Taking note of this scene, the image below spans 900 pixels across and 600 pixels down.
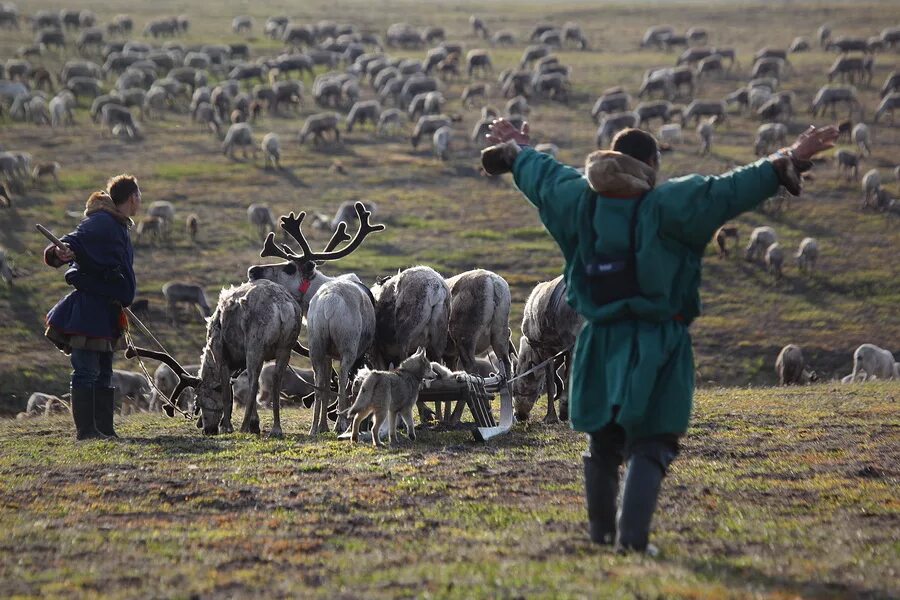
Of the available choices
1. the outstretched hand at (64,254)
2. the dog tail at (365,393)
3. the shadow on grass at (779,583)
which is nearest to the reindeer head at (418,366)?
the dog tail at (365,393)

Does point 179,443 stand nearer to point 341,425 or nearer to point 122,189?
point 341,425

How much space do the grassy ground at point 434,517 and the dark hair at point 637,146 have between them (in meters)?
2.05

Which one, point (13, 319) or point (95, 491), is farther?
point (13, 319)

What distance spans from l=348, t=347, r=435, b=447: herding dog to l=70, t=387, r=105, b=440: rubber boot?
243cm

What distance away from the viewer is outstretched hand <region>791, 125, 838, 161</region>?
6145 millimetres

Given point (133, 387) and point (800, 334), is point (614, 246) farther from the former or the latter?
point (800, 334)

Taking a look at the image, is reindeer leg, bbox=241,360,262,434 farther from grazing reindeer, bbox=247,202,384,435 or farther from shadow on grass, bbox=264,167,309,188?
shadow on grass, bbox=264,167,309,188

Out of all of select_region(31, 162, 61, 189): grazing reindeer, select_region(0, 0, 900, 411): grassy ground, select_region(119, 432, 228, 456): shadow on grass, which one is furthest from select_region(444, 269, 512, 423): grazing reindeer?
select_region(31, 162, 61, 189): grazing reindeer

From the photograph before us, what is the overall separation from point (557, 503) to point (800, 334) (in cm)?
1781

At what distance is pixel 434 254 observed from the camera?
28906mm

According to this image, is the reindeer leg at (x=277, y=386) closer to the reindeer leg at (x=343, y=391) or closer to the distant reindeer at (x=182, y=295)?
the reindeer leg at (x=343, y=391)

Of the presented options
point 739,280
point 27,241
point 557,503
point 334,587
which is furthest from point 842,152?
point 334,587

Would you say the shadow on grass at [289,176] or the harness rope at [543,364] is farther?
the shadow on grass at [289,176]

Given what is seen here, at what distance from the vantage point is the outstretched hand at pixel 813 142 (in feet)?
20.2
